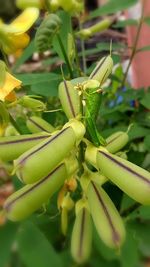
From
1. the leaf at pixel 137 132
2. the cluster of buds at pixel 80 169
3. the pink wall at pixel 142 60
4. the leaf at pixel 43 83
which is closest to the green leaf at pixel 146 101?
the leaf at pixel 137 132

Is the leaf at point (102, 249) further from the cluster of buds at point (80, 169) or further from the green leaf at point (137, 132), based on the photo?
the green leaf at point (137, 132)

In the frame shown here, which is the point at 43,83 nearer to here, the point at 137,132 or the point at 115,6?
the point at 137,132

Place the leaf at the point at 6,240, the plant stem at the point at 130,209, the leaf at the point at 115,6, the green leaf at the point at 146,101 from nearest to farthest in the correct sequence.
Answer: the leaf at the point at 6,240
the plant stem at the point at 130,209
the green leaf at the point at 146,101
the leaf at the point at 115,6

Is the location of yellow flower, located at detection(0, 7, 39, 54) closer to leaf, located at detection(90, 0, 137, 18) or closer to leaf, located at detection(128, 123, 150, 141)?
leaf, located at detection(128, 123, 150, 141)

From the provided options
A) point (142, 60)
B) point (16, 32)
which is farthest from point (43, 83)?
point (142, 60)

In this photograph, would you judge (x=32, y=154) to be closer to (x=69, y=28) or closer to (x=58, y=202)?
(x=58, y=202)

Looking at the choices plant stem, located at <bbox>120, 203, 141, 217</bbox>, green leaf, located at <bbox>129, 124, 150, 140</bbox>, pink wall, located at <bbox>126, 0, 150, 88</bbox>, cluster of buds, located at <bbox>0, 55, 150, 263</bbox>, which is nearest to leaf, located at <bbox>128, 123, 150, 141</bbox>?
green leaf, located at <bbox>129, 124, 150, 140</bbox>
